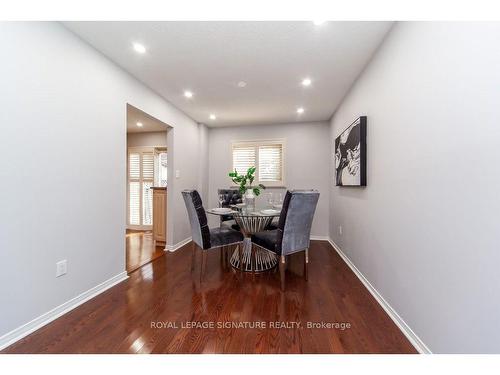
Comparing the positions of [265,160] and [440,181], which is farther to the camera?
[265,160]

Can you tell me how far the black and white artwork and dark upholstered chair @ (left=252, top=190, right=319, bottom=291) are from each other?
546mm

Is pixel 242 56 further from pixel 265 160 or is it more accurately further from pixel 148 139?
pixel 148 139

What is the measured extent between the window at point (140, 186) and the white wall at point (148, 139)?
0.15 m

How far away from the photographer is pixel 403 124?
155 centimetres

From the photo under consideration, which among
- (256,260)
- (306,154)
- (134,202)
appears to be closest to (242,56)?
(256,260)

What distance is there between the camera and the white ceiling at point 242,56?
1746 millimetres

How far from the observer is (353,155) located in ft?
8.12

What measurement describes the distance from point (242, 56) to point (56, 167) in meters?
1.94

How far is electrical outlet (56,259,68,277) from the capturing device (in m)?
1.71

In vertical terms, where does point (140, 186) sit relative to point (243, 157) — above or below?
below

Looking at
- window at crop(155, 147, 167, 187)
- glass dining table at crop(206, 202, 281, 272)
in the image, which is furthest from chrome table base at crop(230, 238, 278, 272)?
window at crop(155, 147, 167, 187)

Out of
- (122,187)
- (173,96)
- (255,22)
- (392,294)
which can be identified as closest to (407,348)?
(392,294)

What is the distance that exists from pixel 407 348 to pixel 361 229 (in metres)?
1.20

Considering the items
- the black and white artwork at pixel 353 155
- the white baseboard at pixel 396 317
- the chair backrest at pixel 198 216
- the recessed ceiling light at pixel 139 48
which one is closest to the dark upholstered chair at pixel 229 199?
the chair backrest at pixel 198 216
